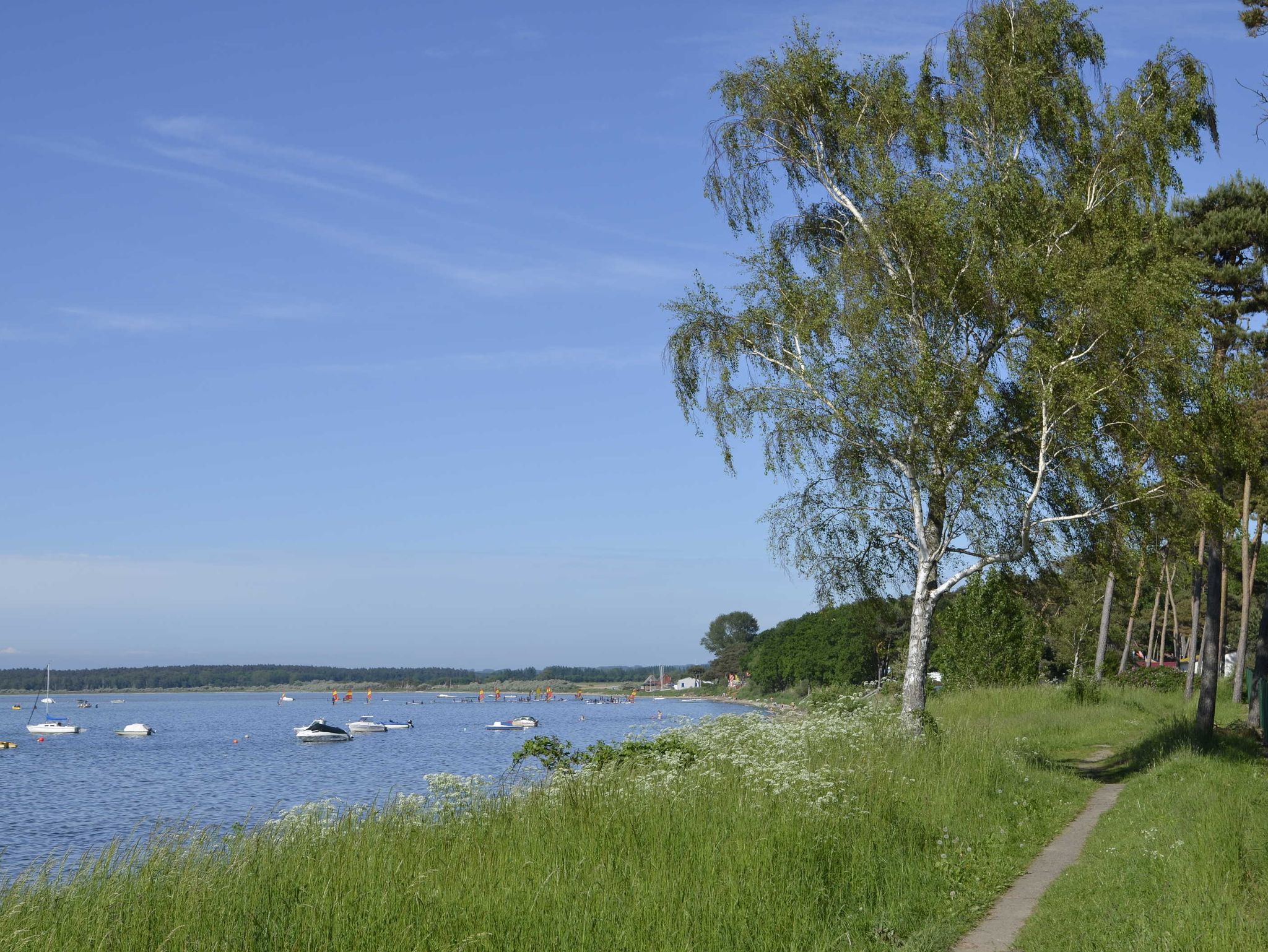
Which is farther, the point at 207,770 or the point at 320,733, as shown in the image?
the point at 320,733

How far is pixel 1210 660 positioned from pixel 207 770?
165ft

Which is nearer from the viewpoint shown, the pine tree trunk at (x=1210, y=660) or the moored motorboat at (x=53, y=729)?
the pine tree trunk at (x=1210, y=660)

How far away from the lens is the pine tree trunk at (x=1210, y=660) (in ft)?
79.2

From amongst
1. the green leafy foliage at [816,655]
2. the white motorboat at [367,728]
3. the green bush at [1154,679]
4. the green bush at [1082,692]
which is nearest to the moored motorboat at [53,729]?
the white motorboat at [367,728]

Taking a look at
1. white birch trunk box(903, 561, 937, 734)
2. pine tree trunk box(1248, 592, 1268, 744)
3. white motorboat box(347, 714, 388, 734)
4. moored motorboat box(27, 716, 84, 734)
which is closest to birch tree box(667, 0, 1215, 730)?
white birch trunk box(903, 561, 937, 734)

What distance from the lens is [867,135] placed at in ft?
75.8

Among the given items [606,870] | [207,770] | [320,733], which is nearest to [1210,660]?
[606,870]

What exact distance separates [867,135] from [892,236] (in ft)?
9.98

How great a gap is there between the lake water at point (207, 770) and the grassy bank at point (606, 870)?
1556mm

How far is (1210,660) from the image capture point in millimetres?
25391

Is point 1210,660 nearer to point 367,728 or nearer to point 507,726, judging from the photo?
point 367,728

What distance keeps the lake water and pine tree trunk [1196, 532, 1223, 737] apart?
439 inches

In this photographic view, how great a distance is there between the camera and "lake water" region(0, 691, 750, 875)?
32719 mm

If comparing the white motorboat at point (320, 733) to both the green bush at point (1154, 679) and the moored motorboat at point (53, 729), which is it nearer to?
the moored motorboat at point (53, 729)
